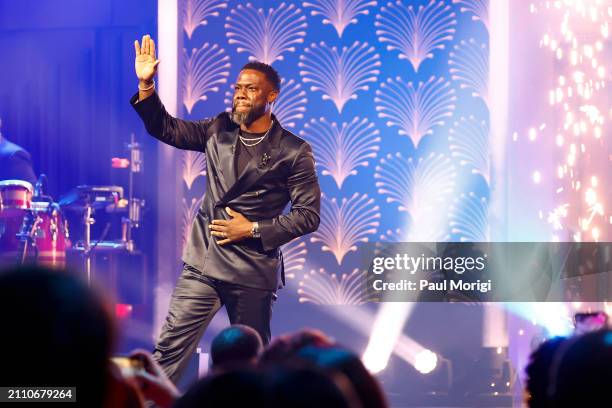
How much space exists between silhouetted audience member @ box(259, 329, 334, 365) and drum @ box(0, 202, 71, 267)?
195 inches

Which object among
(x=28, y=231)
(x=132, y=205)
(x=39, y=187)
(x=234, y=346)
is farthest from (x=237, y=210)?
(x=39, y=187)

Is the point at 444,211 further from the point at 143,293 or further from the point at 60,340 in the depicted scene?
the point at 60,340

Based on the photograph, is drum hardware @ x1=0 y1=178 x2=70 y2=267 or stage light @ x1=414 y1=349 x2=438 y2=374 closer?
stage light @ x1=414 y1=349 x2=438 y2=374

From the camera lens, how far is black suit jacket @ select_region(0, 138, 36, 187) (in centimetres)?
661

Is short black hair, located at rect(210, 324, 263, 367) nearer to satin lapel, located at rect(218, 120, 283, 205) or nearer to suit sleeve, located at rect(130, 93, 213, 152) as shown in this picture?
satin lapel, located at rect(218, 120, 283, 205)

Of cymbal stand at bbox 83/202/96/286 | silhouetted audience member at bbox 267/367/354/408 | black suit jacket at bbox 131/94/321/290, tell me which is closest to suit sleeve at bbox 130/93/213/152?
black suit jacket at bbox 131/94/321/290

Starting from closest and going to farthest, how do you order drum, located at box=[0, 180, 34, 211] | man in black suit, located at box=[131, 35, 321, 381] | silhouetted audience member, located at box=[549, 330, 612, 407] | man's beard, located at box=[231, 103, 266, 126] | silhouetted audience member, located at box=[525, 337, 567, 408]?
1. silhouetted audience member, located at box=[549, 330, 612, 407]
2. silhouetted audience member, located at box=[525, 337, 567, 408]
3. man in black suit, located at box=[131, 35, 321, 381]
4. man's beard, located at box=[231, 103, 266, 126]
5. drum, located at box=[0, 180, 34, 211]

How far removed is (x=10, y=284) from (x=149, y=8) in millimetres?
6936

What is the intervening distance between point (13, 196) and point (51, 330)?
554cm

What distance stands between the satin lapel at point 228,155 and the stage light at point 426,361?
2.26m

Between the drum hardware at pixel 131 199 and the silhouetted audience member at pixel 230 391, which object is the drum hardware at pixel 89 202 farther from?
the silhouetted audience member at pixel 230 391

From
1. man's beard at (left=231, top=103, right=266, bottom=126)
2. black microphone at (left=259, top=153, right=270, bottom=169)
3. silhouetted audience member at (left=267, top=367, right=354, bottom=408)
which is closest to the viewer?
silhouetted audience member at (left=267, top=367, right=354, bottom=408)

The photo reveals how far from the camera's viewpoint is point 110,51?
758 centimetres

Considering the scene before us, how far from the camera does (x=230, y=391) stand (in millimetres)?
1014
